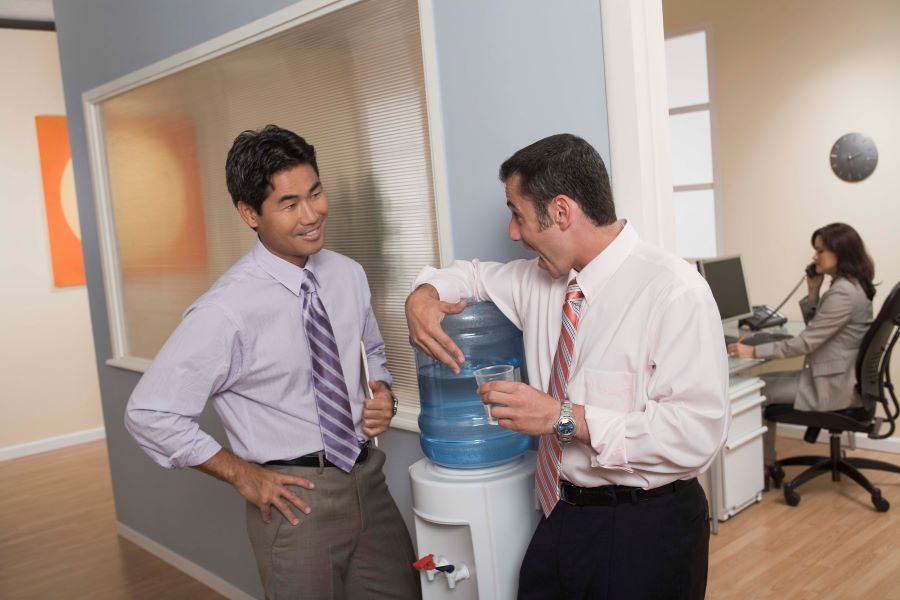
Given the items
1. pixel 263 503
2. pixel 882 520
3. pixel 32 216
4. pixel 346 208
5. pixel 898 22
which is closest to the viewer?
pixel 263 503

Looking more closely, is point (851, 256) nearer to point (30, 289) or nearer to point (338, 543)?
point (338, 543)

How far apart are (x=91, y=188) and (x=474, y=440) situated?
2981 millimetres

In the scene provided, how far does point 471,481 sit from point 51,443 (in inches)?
217

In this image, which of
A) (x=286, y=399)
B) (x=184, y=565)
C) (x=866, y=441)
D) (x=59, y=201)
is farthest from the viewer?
(x=59, y=201)

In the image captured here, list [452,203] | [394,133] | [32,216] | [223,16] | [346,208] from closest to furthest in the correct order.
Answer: [452,203] → [394,133] → [346,208] → [223,16] → [32,216]

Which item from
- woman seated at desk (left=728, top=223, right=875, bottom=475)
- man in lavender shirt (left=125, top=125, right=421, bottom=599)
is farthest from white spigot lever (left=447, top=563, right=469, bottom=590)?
woman seated at desk (left=728, top=223, right=875, bottom=475)

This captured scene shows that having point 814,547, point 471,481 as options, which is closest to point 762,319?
point 814,547

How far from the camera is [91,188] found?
A: 4.21 m

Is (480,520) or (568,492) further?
(480,520)

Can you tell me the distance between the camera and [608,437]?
1541 millimetres

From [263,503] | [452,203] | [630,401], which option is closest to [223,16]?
[452,203]

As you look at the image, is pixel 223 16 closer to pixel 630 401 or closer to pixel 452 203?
pixel 452 203

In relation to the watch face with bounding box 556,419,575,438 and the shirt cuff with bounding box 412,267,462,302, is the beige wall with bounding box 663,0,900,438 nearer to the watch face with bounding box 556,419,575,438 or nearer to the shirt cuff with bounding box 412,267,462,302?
the shirt cuff with bounding box 412,267,462,302

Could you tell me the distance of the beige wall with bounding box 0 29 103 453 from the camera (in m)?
6.12
